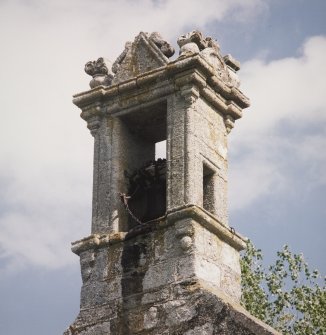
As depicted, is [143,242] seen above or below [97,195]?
below

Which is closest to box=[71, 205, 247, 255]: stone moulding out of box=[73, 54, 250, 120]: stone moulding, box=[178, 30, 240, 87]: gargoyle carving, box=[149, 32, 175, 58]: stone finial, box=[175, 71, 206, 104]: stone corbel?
box=[175, 71, 206, 104]: stone corbel

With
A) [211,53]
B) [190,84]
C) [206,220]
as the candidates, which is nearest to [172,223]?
[206,220]

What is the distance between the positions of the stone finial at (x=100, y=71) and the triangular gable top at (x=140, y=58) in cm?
8

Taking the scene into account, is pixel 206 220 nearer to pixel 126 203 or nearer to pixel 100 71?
pixel 126 203

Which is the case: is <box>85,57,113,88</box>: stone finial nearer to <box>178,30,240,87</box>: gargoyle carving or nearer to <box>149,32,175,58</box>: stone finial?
<box>149,32,175,58</box>: stone finial

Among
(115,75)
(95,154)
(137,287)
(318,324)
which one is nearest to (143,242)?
(137,287)

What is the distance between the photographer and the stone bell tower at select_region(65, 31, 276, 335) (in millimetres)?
9828

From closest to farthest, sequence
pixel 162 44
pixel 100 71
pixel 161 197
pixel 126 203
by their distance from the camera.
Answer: pixel 126 203 < pixel 161 197 < pixel 162 44 < pixel 100 71

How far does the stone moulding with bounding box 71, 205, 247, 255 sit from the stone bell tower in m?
0.01

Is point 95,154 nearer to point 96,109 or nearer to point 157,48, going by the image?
point 96,109

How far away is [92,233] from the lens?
35.4ft

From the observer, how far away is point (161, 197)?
11.1 m

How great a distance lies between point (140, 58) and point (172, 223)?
2.15 meters

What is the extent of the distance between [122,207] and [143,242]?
647 millimetres
